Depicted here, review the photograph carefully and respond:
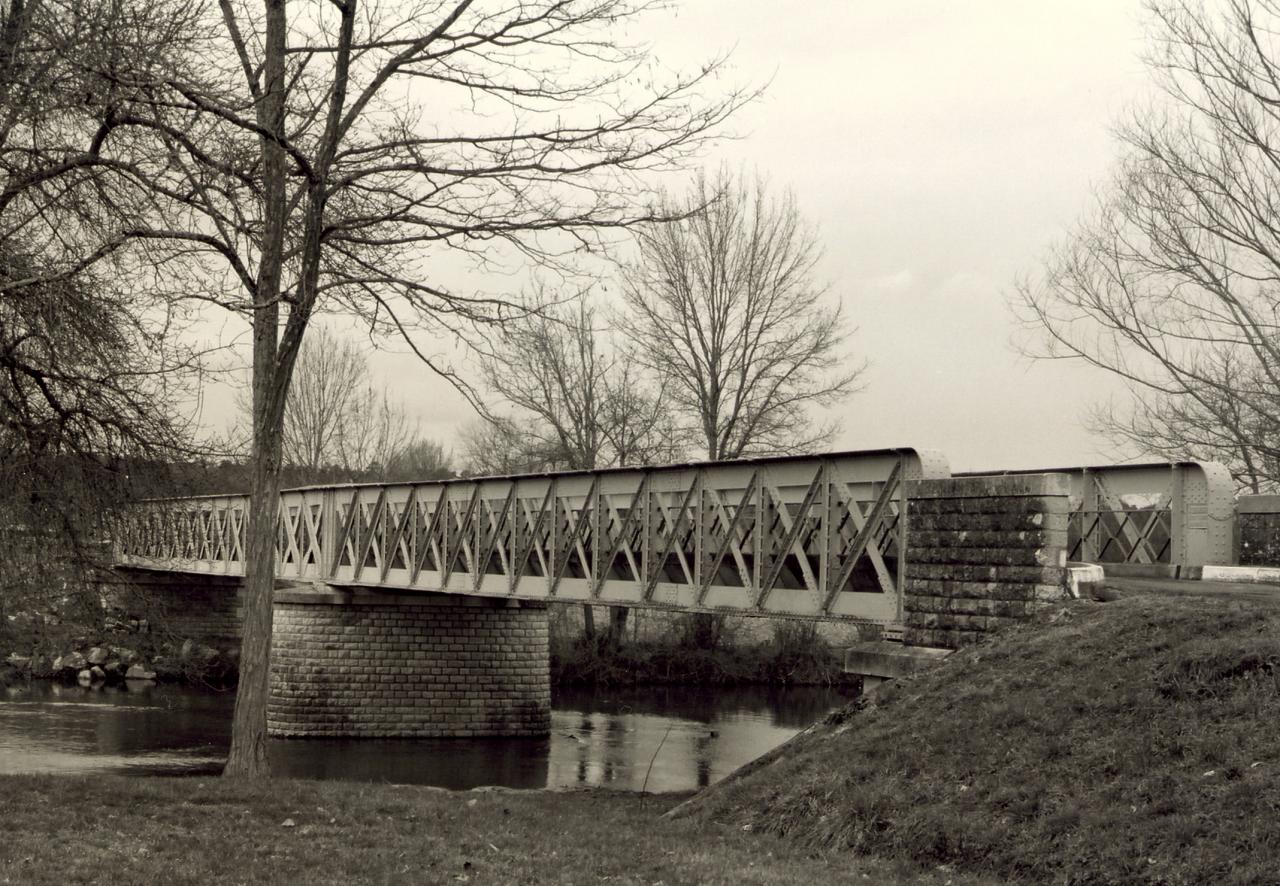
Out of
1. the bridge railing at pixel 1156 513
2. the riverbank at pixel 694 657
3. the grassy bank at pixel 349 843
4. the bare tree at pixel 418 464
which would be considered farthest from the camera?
the bare tree at pixel 418 464

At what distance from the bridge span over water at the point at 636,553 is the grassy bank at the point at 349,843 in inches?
144

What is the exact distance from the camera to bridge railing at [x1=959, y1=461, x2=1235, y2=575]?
15.8 metres

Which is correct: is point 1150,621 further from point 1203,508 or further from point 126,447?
point 126,447

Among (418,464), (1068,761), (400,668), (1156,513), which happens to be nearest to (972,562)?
(1068,761)

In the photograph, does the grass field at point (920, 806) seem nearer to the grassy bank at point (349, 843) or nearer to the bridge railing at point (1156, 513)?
the grassy bank at point (349, 843)

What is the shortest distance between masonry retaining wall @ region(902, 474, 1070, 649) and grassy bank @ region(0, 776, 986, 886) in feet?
10.8

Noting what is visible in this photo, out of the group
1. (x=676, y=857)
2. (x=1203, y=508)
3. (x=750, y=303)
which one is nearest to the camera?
(x=676, y=857)

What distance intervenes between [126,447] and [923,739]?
766cm

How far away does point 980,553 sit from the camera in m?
12.6

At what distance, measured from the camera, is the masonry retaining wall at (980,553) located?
12203 millimetres

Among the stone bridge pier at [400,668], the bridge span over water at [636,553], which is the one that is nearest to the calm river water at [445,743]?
the stone bridge pier at [400,668]

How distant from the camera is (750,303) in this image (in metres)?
39.1

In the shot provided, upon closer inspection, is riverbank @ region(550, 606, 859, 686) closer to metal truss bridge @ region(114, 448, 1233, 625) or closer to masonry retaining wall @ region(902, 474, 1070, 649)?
metal truss bridge @ region(114, 448, 1233, 625)

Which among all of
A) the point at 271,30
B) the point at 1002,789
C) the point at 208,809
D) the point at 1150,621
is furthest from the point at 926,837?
the point at 271,30
